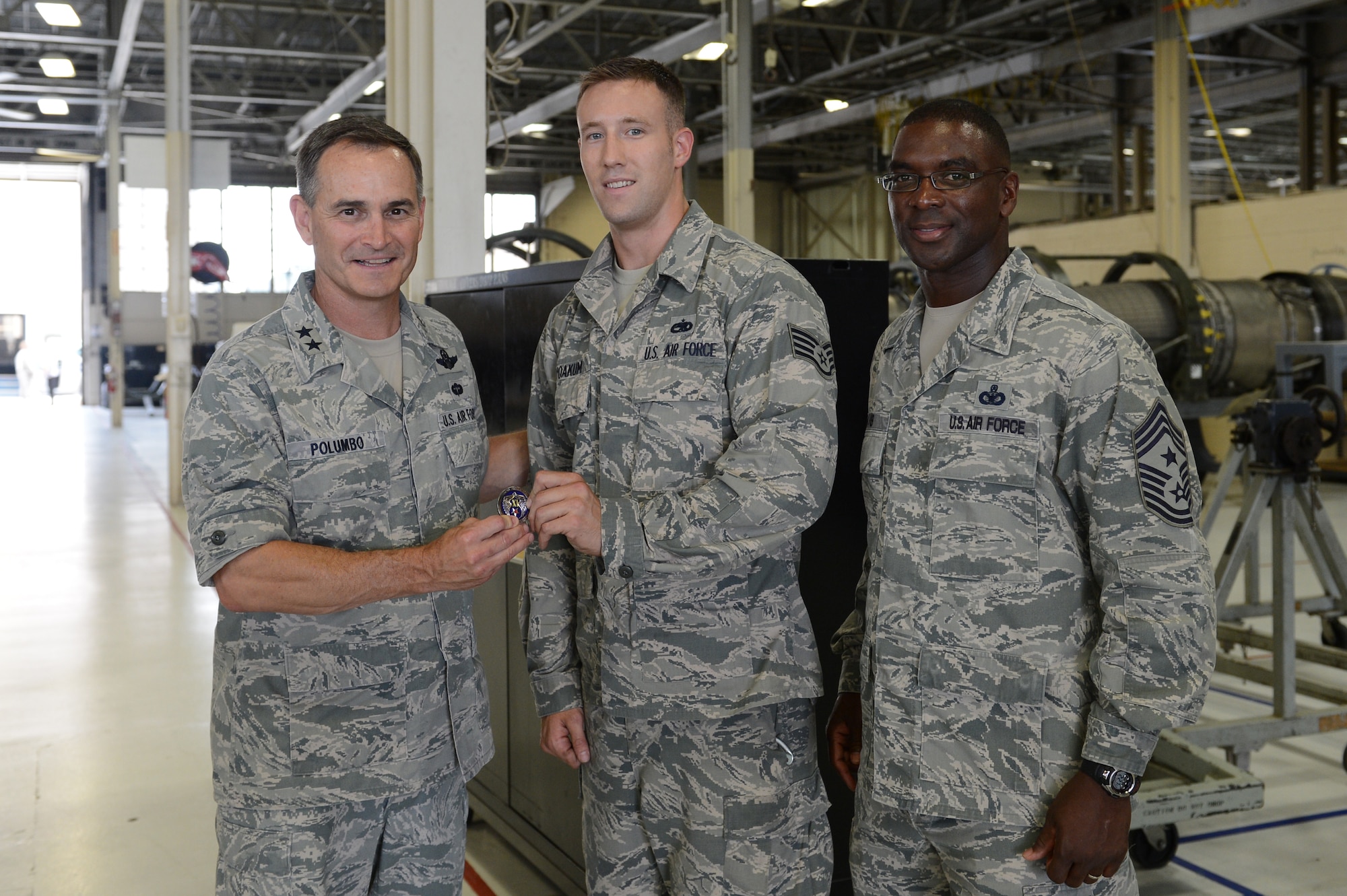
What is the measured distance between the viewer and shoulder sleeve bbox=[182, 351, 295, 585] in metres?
1.69

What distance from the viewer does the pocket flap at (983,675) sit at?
1.60 metres

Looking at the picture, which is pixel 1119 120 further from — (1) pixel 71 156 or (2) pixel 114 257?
(1) pixel 71 156

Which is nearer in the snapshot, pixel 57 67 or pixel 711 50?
pixel 711 50

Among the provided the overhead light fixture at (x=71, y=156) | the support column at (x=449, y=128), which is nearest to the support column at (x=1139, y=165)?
the support column at (x=449, y=128)

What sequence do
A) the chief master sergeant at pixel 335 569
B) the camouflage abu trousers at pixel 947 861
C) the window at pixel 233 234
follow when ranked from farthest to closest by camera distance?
1. the window at pixel 233 234
2. the chief master sergeant at pixel 335 569
3. the camouflage abu trousers at pixel 947 861

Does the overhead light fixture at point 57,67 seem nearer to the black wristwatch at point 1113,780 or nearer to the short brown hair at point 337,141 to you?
the short brown hair at point 337,141

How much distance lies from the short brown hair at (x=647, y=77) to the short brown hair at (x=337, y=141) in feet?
1.04

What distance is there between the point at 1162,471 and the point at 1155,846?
2152mm

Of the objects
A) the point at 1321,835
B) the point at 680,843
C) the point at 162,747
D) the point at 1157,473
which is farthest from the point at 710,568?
the point at 162,747

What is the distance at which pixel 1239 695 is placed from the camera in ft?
16.1

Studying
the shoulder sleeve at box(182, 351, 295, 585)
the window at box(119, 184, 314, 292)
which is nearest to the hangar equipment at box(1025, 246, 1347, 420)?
the shoulder sleeve at box(182, 351, 295, 585)

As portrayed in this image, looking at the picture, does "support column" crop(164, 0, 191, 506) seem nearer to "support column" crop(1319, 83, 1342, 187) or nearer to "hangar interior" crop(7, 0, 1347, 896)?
"hangar interior" crop(7, 0, 1347, 896)

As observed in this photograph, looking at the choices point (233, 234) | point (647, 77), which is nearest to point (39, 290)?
point (233, 234)

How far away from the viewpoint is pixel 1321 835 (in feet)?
11.4
